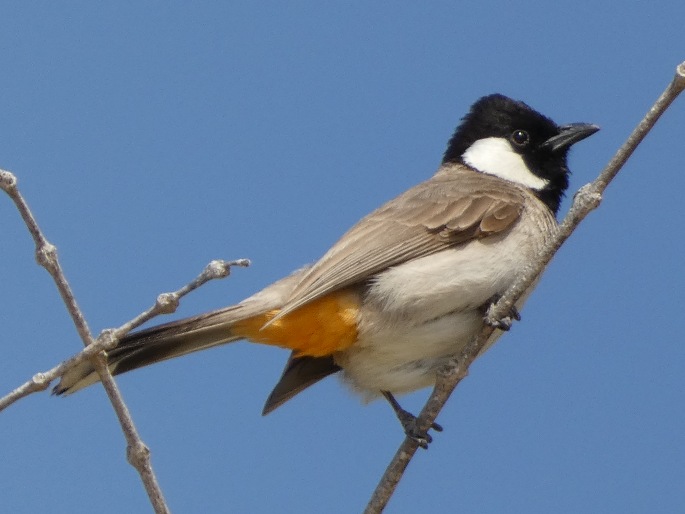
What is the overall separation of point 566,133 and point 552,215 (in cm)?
57

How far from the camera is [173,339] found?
164 inches

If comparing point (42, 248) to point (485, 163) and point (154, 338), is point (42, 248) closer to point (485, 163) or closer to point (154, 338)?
point (154, 338)

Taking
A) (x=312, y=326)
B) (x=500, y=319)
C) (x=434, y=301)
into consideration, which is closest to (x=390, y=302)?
(x=434, y=301)

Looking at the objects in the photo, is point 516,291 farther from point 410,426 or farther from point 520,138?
point 520,138

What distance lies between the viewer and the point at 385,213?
4.65m

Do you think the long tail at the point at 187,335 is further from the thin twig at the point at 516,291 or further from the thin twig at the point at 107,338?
the thin twig at the point at 107,338

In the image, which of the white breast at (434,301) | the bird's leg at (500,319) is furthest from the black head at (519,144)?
the bird's leg at (500,319)

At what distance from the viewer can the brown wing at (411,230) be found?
164 inches

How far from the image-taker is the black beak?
520cm

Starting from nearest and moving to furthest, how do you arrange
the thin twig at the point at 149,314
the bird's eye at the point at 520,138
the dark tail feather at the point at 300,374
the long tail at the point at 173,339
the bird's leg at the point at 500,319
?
the thin twig at the point at 149,314
the bird's leg at the point at 500,319
the long tail at the point at 173,339
the dark tail feather at the point at 300,374
the bird's eye at the point at 520,138

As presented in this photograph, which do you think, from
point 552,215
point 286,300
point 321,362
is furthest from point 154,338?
point 552,215

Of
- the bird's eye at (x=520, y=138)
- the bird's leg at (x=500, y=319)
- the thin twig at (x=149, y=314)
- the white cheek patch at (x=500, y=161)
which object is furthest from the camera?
the bird's eye at (x=520, y=138)

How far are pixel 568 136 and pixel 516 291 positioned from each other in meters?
1.89

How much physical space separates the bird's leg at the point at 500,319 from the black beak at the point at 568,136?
1419 mm
